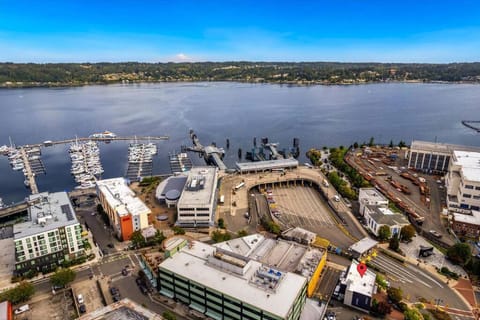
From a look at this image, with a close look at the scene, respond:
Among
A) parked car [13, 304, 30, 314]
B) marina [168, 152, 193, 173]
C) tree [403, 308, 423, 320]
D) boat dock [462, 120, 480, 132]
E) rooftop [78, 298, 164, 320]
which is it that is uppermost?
boat dock [462, 120, 480, 132]

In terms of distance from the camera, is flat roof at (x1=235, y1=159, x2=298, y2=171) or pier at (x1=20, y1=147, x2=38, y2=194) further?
flat roof at (x1=235, y1=159, x2=298, y2=171)

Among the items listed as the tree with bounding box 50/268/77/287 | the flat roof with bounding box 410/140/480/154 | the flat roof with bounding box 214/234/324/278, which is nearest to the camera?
the tree with bounding box 50/268/77/287

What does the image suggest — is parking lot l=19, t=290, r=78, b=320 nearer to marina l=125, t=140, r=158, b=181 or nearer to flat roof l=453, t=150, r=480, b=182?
marina l=125, t=140, r=158, b=181

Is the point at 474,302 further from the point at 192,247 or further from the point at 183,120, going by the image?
the point at 183,120

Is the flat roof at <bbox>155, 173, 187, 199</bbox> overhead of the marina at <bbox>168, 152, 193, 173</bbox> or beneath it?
overhead

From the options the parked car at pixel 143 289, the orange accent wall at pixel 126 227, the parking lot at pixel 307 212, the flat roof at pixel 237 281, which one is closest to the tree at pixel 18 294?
the parked car at pixel 143 289

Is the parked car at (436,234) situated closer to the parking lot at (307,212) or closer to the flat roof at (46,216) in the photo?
the parking lot at (307,212)

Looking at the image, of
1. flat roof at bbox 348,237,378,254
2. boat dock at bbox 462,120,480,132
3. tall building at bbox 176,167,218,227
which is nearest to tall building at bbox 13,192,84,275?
tall building at bbox 176,167,218,227

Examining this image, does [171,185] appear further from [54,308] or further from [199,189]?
[54,308]
